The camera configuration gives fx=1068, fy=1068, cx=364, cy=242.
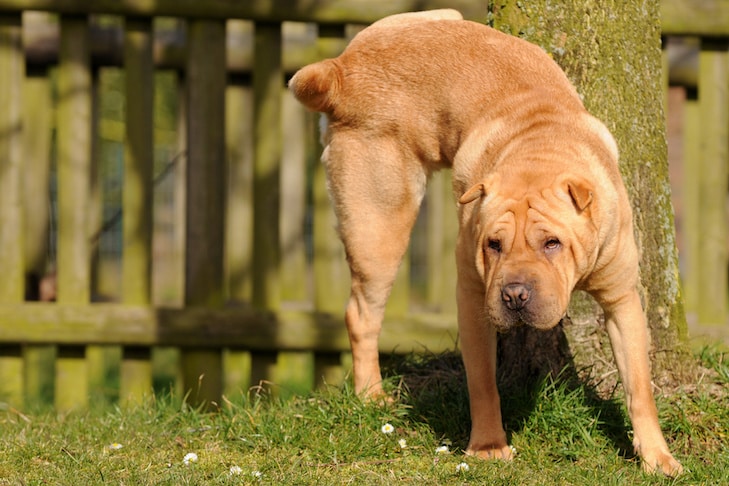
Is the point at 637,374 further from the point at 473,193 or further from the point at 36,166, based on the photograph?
the point at 36,166

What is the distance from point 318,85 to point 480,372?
1290 millimetres

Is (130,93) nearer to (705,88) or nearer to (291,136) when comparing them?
(291,136)

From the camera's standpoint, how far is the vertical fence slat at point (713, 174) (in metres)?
5.11

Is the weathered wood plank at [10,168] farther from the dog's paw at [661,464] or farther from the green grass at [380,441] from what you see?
the dog's paw at [661,464]

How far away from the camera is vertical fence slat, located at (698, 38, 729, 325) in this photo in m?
5.11

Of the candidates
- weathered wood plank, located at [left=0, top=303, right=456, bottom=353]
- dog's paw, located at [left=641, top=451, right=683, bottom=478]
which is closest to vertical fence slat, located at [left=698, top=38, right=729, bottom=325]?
weathered wood plank, located at [left=0, top=303, right=456, bottom=353]

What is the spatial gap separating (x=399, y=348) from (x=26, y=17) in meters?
2.53

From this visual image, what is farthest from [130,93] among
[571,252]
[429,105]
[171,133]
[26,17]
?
[171,133]

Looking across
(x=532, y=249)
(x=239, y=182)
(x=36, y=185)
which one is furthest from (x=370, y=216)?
(x=36, y=185)

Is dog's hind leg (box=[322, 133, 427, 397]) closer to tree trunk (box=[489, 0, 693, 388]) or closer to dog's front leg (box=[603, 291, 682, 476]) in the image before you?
tree trunk (box=[489, 0, 693, 388])

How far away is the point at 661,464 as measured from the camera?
3.39 m

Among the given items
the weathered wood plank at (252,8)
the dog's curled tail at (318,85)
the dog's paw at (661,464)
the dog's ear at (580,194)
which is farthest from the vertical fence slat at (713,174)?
the dog's ear at (580,194)

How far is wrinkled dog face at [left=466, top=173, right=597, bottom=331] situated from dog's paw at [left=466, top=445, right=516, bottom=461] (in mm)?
506

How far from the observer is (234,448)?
3771mm
